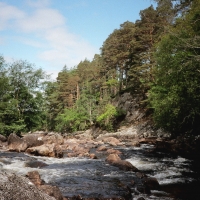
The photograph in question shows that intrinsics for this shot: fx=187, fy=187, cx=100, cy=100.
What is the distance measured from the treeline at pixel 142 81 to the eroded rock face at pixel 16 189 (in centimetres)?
565

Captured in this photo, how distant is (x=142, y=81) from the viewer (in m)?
32.8

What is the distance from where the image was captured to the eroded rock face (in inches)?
63.6

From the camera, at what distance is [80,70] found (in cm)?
5778

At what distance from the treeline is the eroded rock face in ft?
18.5

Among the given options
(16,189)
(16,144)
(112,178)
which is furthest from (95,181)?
(16,144)

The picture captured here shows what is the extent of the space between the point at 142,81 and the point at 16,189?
32.4 meters

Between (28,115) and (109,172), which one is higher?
(28,115)

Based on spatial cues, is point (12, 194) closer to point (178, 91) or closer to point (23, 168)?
point (23, 168)

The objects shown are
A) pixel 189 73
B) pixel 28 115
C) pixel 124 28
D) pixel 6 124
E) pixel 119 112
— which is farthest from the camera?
pixel 124 28

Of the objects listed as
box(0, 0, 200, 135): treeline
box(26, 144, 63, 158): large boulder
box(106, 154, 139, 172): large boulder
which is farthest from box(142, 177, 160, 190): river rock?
box(26, 144, 63, 158): large boulder

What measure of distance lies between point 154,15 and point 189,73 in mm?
23694

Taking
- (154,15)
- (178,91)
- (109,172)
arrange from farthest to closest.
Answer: (154,15) → (178,91) → (109,172)

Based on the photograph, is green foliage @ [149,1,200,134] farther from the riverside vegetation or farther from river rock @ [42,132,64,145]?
river rock @ [42,132,64,145]

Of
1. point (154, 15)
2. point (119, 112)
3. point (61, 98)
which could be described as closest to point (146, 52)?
point (154, 15)
